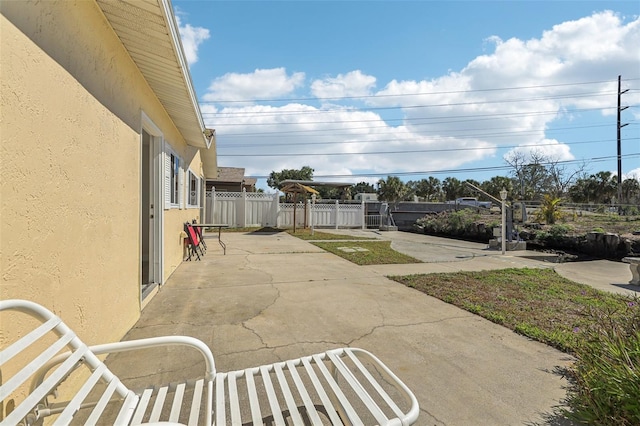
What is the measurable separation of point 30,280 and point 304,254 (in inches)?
290

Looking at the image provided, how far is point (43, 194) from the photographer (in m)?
1.93

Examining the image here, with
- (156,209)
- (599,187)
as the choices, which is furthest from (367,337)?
(599,187)

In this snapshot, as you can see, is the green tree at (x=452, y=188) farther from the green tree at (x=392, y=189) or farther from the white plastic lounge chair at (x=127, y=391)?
the white plastic lounge chair at (x=127, y=391)

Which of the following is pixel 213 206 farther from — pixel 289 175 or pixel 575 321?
pixel 289 175

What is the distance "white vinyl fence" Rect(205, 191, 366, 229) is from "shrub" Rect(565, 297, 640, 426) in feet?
42.7

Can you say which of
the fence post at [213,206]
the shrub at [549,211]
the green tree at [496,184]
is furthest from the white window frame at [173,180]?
the green tree at [496,184]

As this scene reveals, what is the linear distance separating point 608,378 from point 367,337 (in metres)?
1.94

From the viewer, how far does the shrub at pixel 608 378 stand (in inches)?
73.0

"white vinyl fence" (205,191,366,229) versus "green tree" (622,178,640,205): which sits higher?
"green tree" (622,178,640,205)

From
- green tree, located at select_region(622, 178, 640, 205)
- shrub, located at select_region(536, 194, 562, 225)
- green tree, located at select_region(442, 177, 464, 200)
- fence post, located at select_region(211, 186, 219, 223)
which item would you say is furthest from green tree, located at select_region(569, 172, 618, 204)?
fence post, located at select_region(211, 186, 219, 223)

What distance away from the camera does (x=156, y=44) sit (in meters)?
3.13

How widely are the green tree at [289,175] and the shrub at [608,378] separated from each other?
173 feet

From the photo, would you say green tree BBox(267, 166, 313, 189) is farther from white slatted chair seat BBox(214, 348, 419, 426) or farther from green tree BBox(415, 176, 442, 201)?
white slatted chair seat BBox(214, 348, 419, 426)

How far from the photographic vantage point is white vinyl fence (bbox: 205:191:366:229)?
53.4 feet
